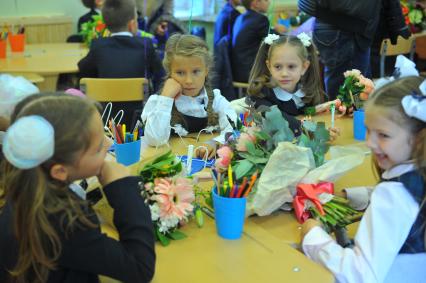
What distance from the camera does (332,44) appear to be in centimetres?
336

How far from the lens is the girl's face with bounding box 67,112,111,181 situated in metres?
1.11

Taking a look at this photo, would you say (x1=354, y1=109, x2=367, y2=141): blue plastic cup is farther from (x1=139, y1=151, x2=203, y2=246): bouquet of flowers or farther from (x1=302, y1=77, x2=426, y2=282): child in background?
(x1=139, y1=151, x2=203, y2=246): bouquet of flowers

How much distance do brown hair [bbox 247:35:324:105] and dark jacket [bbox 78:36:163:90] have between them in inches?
40.2

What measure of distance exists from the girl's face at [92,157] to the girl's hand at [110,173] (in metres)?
0.04

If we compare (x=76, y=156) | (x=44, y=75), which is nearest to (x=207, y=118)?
(x=76, y=156)

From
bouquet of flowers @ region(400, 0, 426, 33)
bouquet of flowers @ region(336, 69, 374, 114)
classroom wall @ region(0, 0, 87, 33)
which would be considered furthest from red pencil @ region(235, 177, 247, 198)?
bouquet of flowers @ region(400, 0, 426, 33)

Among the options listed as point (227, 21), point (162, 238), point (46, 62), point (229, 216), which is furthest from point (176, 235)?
point (227, 21)

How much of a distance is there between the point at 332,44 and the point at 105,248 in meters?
2.66

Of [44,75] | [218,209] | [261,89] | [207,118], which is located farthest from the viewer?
[44,75]

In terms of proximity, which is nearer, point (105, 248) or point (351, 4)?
point (105, 248)

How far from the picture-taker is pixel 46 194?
41.1 inches

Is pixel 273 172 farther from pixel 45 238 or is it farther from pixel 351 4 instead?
pixel 351 4

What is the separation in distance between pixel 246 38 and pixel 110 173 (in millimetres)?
3114

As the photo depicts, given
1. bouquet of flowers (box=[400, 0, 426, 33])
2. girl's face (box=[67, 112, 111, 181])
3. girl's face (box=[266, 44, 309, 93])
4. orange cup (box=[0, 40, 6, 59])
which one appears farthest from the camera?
bouquet of flowers (box=[400, 0, 426, 33])
